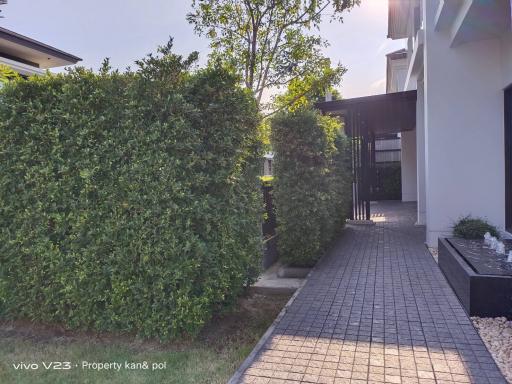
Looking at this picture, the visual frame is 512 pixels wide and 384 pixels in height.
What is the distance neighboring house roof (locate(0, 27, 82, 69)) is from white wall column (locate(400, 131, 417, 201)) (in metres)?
15.5

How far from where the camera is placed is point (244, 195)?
13.0ft

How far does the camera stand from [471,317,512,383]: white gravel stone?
2.91 meters

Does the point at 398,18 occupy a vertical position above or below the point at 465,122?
above

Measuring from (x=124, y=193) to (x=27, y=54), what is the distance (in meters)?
16.8

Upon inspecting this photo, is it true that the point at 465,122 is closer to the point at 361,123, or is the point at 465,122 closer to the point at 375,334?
the point at 361,123

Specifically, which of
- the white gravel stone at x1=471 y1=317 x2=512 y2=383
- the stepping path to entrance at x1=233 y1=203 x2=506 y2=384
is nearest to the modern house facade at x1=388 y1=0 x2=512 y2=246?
the stepping path to entrance at x1=233 y1=203 x2=506 y2=384

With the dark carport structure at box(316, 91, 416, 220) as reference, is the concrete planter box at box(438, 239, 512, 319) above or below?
below

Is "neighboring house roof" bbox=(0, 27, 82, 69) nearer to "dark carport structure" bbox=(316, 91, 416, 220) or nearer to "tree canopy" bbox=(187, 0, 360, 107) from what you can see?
"tree canopy" bbox=(187, 0, 360, 107)

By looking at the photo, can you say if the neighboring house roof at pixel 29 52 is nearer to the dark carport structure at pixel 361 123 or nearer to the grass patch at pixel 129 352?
the dark carport structure at pixel 361 123

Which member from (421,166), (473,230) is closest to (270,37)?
(421,166)

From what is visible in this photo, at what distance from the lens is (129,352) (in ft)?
11.6

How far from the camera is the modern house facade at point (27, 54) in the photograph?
14.9 meters

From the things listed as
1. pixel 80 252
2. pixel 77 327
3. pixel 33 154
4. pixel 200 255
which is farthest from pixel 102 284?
pixel 33 154

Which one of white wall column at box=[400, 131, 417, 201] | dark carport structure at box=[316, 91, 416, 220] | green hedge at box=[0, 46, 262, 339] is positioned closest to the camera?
green hedge at box=[0, 46, 262, 339]
